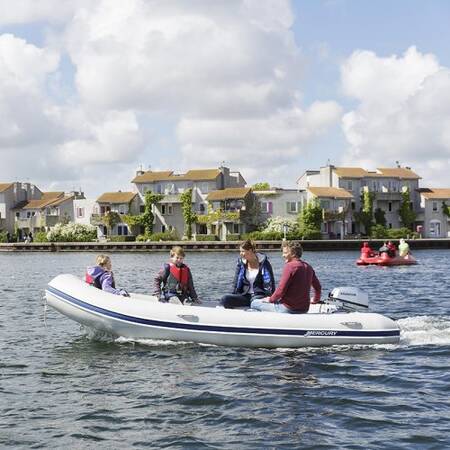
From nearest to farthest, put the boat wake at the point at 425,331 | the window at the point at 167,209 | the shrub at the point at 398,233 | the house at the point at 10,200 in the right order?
the boat wake at the point at 425,331 < the shrub at the point at 398,233 < the window at the point at 167,209 < the house at the point at 10,200

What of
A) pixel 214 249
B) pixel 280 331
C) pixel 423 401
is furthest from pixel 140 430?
pixel 214 249

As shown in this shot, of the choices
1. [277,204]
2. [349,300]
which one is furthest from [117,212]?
[349,300]

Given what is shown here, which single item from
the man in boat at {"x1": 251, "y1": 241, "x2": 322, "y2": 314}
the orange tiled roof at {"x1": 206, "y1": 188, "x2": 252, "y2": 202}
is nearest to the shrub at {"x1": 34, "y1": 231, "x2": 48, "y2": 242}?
the orange tiled roof at {"x1": 206, "y1": 188, "x2": 252, "y2": 202}

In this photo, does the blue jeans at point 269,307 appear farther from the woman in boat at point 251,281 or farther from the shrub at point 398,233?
the shrub at point 398,233

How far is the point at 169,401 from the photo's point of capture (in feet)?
37.1

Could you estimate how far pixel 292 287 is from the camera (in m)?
14.6

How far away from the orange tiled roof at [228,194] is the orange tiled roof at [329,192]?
25.5 feet

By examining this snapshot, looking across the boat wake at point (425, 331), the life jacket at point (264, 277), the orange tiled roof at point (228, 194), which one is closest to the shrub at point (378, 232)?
the orange tiled roof at point (228, 194)

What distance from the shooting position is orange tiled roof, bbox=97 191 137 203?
96000 millimetres

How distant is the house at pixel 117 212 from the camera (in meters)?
95.6

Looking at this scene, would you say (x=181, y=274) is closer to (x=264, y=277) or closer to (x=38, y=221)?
(x=264, y=277)

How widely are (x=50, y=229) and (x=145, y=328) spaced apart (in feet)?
285

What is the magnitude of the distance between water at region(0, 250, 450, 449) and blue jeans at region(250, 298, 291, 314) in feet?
2.66

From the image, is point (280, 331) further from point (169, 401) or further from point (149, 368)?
point (169, 401)
